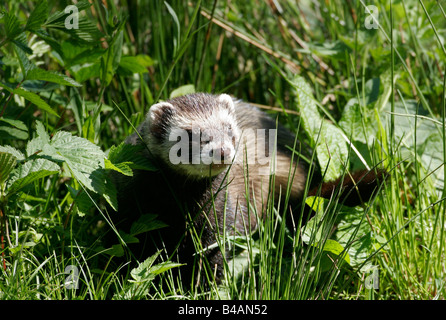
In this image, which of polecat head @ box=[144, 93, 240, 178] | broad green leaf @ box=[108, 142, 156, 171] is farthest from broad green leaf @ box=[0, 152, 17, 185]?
polecat head @ box=[144, 93, 240, 178]

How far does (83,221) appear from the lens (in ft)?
9.30

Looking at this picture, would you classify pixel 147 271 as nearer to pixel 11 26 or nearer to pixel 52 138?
pixel 52 138

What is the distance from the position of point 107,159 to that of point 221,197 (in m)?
0.77

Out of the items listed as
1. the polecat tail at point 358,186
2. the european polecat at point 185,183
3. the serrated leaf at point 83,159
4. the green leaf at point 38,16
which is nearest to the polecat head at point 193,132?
the european polecat at point 185,183

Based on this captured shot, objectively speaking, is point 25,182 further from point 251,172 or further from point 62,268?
point 251,172

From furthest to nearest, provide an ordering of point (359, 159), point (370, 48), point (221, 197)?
point (370, 48) → point (359, 159) → point (221, 197)

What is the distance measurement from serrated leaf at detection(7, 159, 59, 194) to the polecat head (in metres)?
0.60

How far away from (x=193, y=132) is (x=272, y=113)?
1509mm

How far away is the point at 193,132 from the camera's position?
2.60m

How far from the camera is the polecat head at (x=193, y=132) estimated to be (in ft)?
8.18

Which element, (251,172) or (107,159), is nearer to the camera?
(107,159)

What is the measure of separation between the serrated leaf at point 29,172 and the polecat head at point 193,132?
0.60 metres

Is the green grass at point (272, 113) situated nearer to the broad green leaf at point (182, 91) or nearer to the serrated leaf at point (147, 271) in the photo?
the serrated leaf at point (147, 271)
